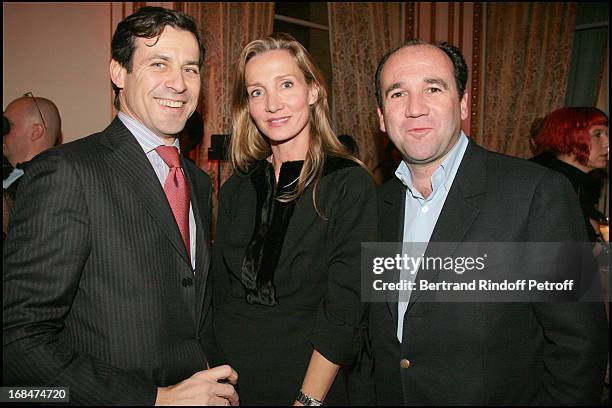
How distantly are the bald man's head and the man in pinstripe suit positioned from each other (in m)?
1.98

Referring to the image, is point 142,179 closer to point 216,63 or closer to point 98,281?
point 98,281

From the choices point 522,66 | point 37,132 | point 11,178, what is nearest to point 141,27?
point 11,178

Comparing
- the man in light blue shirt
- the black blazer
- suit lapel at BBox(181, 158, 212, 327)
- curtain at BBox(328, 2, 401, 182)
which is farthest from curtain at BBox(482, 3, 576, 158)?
suit lapel at BBox(181, 158, 212, 327)

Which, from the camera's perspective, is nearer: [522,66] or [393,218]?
[393,218]

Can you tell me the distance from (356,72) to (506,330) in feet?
16.5

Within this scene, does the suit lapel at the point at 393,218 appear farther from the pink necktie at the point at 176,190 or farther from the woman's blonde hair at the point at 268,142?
the pink necktie at the point at 176,190

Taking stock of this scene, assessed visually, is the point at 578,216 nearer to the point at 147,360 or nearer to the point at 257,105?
the point at 257,105

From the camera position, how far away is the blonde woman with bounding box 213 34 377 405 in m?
1.75

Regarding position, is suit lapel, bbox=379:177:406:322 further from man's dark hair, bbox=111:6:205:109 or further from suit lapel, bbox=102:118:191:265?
man's dark hair, bbox=111:6:205:109

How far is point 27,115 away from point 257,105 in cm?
217

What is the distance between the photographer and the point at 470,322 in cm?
160

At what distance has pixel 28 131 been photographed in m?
3.37

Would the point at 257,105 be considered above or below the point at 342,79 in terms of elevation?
below

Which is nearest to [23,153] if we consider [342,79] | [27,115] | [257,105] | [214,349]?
[27,115]
